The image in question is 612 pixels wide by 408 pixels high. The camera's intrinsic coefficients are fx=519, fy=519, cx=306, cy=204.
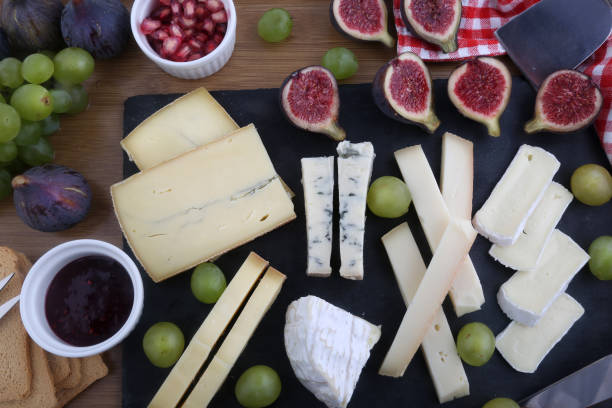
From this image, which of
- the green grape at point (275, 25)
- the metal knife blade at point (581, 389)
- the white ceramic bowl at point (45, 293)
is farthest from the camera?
the green grape at point (275, 25)

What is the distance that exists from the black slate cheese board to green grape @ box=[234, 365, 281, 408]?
11 cm

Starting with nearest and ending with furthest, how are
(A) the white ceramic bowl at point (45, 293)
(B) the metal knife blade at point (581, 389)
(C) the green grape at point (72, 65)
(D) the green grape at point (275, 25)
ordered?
(A) the white ceramic bowl at point (45, 293)
(B) the metal knife blade at point (581, 389)
(C) the green grape at point (72, 65)
(D) the green grape at point (275, 25)

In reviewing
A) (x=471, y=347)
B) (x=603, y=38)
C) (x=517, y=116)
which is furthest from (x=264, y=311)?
(x=603, y=38)

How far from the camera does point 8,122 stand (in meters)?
1.49

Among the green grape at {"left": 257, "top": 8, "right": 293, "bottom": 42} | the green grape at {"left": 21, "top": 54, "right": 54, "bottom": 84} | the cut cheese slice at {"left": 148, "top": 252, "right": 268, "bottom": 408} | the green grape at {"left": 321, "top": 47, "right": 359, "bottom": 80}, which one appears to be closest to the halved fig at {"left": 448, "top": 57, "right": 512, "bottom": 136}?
the green grape at {"left": 321, "top": 47, "right": 359, "bottom": 80}

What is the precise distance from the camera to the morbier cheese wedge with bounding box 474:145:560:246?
1665 millimetres

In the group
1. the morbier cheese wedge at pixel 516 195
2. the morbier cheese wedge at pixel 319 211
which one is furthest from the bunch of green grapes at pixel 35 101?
the morbier cheese wedge at pixel 516 195

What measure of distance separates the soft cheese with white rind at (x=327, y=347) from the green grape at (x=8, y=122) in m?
0.97

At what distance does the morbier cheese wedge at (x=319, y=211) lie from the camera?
65.0 inches

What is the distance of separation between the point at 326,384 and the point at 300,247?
1.49ft

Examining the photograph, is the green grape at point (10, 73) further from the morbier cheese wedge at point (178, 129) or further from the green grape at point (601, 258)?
the green grape at point (601, 258)

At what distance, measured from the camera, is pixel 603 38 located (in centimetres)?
176

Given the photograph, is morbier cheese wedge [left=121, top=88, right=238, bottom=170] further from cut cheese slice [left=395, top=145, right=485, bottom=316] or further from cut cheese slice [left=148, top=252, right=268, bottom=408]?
cut cheese slice [left=395, top=145, right=485, bottom=316]

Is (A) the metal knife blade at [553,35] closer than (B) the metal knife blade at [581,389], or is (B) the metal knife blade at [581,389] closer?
(B) the metal knife blade at [581,389]
